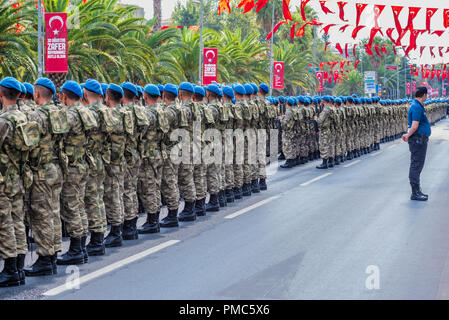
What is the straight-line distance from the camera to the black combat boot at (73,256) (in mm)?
7477

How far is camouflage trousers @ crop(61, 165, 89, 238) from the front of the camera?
289 inches

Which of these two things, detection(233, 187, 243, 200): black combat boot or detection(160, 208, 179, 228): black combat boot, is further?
detection(233, 187, 243, 200): black combat boot

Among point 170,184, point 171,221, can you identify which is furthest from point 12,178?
point 171,221

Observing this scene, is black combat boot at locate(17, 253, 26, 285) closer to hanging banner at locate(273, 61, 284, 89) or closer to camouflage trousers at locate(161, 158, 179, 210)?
camouflage trousers at locate(161, 158, 179, 210)

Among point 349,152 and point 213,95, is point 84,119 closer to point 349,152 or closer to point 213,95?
point 213,95

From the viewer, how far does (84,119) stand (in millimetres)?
7293

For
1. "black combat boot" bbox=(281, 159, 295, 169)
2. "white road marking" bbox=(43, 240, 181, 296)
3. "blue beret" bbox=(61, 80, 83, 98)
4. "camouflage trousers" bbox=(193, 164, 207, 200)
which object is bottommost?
"white road marking" bbox=(43, 240, 181, 296)

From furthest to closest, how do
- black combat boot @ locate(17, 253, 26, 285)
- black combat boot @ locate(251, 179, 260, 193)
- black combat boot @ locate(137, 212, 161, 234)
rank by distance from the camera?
black combat boot @ locate(251, 179, 260, 193) < black combat boot @ locate(137, 212, 161, 234) < black combat boot @ locate(17, 253, 26, 285)

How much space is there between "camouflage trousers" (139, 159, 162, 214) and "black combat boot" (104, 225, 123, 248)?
0.79 meters

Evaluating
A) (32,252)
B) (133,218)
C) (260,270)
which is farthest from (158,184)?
(260,270)

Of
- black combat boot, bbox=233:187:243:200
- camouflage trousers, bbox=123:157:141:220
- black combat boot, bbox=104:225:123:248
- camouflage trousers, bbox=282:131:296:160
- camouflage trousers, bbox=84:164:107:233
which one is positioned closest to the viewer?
camouflage trousers, bbox=84:164:107:233

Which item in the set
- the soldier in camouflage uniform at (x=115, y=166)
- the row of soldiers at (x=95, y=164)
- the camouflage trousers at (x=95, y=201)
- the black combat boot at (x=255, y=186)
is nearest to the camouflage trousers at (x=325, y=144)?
the black combat boot at (x=255, y=186)

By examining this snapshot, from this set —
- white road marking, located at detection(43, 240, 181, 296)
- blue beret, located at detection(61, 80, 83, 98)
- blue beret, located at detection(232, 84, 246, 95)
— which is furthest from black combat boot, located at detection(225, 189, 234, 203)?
blue beret, located at detection(61, 80, 83, 98)

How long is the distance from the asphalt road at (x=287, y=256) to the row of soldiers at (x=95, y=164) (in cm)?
30
